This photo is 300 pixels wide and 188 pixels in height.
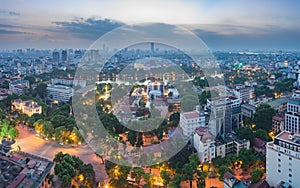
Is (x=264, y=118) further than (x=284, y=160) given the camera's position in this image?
Yes

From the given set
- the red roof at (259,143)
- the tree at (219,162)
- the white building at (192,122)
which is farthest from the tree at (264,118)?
the tree at (219,162)

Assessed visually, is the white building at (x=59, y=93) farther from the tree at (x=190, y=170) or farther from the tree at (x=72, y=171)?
the tree at (x=190, y=170)

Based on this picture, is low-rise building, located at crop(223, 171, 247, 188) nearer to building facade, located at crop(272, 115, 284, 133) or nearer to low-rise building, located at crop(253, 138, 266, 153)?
low-rise building, located at crop(253, 138, 266, 153)

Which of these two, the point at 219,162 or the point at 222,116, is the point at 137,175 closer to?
the point at 219,162

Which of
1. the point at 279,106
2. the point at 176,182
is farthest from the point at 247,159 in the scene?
the point at 279,106

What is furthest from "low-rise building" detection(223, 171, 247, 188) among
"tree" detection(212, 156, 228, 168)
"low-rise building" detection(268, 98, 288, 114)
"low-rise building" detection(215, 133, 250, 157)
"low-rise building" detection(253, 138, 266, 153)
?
"low-rise building" detection(268, 98, 288, 114)
